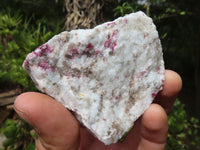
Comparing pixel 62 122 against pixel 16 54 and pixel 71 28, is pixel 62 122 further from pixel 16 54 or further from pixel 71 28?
pixel 16 54

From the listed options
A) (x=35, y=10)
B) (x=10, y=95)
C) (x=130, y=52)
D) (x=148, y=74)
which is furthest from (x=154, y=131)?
(x=35, y=10)

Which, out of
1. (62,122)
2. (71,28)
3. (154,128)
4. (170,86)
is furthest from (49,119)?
(71,28)

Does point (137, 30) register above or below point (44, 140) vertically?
above

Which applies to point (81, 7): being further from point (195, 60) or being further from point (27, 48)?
point (195, 60)

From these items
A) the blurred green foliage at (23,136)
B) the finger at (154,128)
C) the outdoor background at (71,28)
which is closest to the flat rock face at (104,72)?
the finger at (154,128)

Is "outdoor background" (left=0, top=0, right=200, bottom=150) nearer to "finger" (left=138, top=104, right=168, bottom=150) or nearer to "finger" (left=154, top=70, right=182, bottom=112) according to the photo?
"finger" (left=154, top=70, right=182, bottom=112)

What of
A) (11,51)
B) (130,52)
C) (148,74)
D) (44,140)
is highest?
(130,52)
